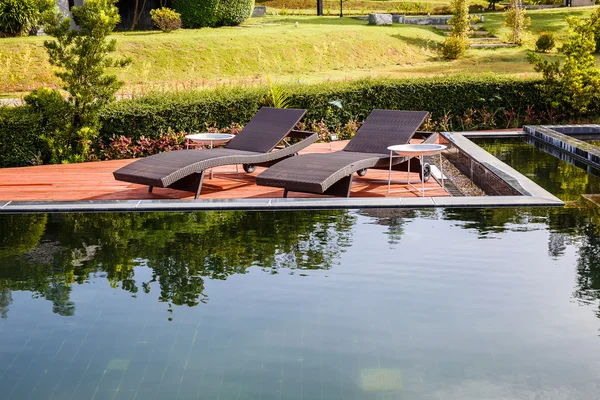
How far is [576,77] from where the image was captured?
42.6ft

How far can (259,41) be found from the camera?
26.7 m

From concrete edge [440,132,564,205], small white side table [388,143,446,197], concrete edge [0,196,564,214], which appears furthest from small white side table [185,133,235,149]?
concrete edge [440,132,564,205]

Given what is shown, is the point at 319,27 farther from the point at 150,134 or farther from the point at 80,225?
the point at 80,225

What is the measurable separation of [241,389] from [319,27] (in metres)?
28.5

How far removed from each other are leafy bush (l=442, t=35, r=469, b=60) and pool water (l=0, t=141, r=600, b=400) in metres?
21.9

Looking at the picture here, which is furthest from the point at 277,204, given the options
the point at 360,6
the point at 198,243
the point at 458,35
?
the point at 360,6

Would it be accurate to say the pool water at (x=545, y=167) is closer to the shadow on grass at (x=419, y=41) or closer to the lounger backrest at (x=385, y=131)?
the lounger backrest at (x=385, y=131)

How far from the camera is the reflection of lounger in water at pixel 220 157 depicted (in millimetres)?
7293

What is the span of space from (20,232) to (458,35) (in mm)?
24825

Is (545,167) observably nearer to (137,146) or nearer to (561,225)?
(561,225)

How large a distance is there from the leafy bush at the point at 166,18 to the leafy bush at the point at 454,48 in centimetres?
993

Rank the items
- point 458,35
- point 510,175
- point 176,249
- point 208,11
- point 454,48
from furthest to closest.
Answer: point 458,35, point 208,11, point 454,48, point 510,175, point 176,249

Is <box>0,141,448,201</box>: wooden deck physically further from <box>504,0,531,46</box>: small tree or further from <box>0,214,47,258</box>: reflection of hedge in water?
<box>504,0,531,46</box>: small tree

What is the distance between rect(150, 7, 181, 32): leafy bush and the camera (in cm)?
2667
